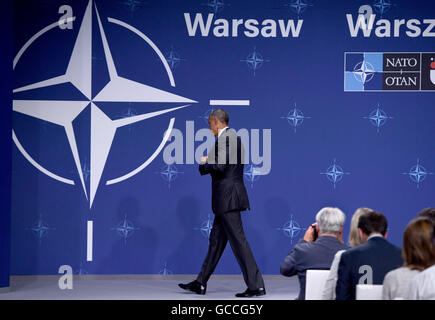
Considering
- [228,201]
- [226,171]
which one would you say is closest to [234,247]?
[228,201]

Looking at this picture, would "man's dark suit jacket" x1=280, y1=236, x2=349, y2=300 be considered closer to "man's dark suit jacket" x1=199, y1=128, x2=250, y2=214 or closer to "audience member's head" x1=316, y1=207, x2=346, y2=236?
"audience member's head" x1=316, y1=207, x2=346, y2=236

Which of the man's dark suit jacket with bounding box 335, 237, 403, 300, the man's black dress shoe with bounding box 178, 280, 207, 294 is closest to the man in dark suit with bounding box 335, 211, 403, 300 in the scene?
the man's dark suit jacket with bounding box 335, 237, 403, 300

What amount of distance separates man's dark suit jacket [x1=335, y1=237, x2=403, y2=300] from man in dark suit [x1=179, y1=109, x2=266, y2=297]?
2.27 metres

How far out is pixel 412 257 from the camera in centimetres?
274

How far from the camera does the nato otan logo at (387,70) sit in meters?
6.68

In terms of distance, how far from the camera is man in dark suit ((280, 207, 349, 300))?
3691mm

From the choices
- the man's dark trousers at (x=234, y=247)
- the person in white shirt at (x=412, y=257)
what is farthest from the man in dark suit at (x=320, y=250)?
the man's dark trousers at (x=234, y=247)

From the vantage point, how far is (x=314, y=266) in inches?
146

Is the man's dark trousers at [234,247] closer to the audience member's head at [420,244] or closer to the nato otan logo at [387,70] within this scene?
the nato otan logo at [387,70]

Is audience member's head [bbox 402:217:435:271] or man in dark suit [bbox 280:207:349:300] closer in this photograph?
audience member's head [bbox 402:217:435:271]

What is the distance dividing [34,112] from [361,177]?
10.9 ft

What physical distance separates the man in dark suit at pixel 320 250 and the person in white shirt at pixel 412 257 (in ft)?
2.94

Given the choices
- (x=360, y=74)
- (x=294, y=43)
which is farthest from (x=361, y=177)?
(x=294, y=43)

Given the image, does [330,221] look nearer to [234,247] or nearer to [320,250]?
[320,250]
